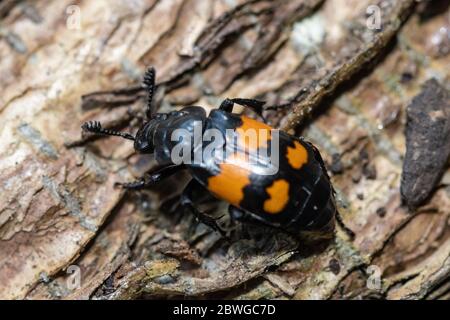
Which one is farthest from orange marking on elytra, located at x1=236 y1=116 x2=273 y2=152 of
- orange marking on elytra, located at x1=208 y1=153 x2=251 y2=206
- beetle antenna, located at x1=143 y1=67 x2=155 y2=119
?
beetle antenna, located at x1=143 y1=67 x2=155 y2=119

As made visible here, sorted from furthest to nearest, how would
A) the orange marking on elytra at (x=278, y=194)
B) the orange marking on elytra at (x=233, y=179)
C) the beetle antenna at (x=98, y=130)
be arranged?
the beetle antenna at (x=98, y=130) → the orange marking on elytra at (x=233, y=179) → the orange marking on elytra at (x=278, y=194)

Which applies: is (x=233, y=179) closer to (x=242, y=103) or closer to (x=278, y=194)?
(x=278, y=194)

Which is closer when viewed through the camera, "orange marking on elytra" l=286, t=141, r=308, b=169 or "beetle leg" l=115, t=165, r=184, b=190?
"orange marking on elytra" l=286, t=141, r=308, b=169

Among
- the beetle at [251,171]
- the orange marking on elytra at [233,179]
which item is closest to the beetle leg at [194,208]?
the beetle at [251,171]

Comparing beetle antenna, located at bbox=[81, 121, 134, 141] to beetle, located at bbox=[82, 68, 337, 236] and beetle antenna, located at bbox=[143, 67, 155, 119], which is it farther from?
beetle antenna, located at bbox=[143, 67, 155, 119]

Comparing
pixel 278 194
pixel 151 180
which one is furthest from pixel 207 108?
pixel 278 194

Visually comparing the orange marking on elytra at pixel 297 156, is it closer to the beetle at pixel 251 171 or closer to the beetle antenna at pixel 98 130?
the beetle at pixel 251 171
